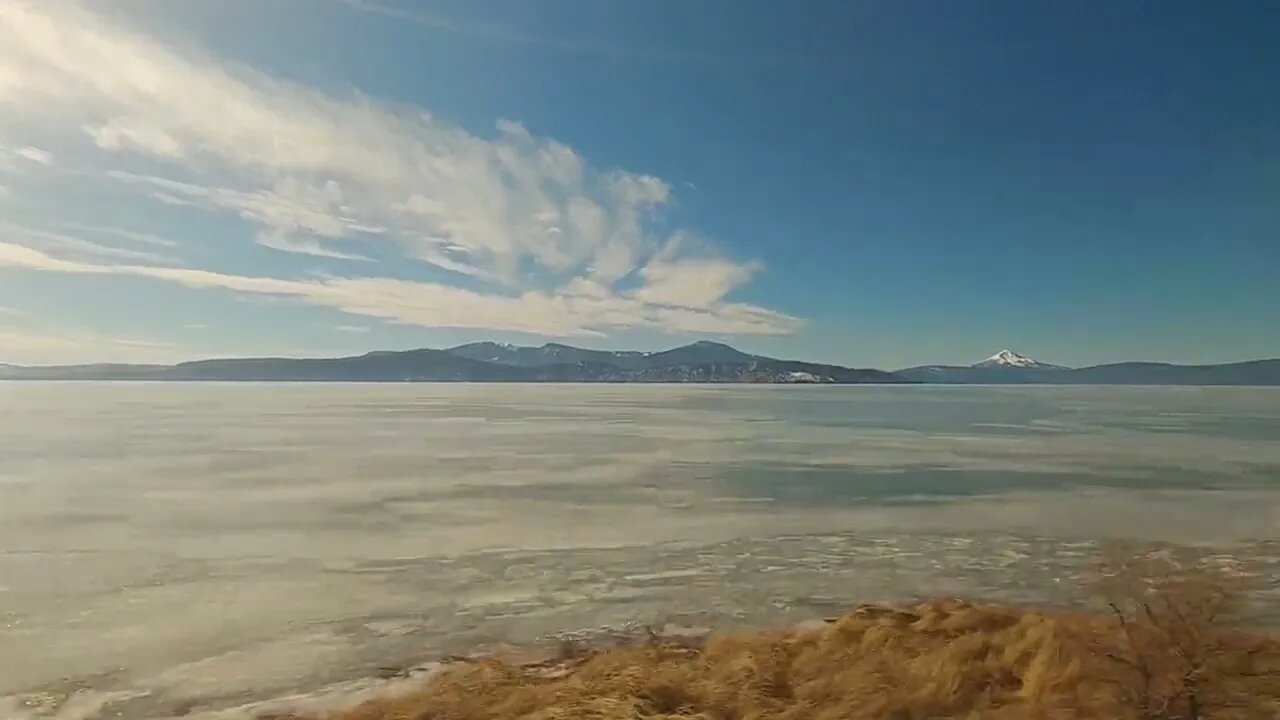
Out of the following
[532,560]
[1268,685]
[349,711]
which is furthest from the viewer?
[532,560]

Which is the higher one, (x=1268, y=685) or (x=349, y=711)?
(x=1268, y=685)

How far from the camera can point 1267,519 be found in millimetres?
15492

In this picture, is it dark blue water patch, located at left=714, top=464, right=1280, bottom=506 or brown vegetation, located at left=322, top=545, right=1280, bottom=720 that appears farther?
dark blue water patch, located at left=714, top=464, right=1280, bottom=506

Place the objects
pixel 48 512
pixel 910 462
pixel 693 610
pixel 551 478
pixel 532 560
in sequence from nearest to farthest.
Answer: pixel 693 610, pixel 532 560, pixel 48 512, pixel 551 478, pixel 910 462

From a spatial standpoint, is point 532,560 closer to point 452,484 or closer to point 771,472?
point 452,484

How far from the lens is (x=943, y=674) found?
6633 mm

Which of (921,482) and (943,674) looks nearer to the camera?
(943,674)

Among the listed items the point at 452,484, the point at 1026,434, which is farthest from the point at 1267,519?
the point at 1026,434

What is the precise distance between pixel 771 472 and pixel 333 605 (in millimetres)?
14835

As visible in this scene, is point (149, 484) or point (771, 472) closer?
point (149, 484)

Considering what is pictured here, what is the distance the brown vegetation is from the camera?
225 inches

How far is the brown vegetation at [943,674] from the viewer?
5.71 m

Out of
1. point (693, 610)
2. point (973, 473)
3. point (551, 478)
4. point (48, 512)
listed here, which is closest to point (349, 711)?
point (693, 610)

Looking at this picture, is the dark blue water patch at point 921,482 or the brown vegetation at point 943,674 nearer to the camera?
the brown vegetation at point 943,674
